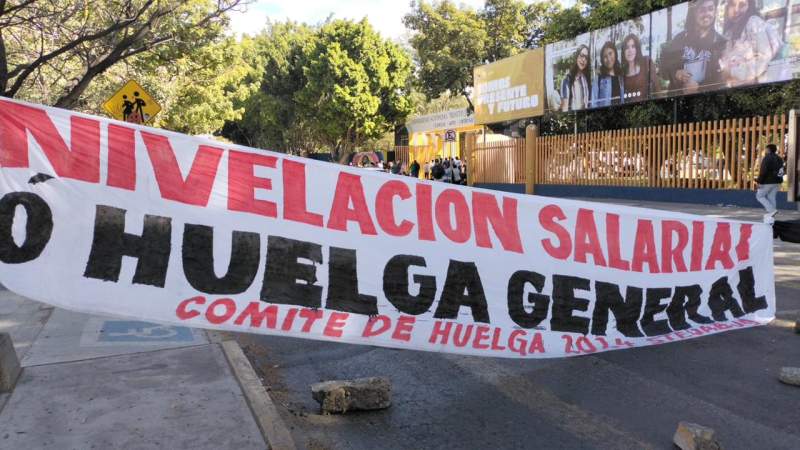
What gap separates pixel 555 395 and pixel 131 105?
11.5 metres

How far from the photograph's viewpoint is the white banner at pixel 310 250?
4.00m

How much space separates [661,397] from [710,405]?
1.04 ft

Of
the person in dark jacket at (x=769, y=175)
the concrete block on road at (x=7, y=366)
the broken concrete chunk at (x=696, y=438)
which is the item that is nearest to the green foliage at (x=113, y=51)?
the concrete block on road at (x=7, y=366)

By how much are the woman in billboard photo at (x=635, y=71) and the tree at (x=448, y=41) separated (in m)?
16.4

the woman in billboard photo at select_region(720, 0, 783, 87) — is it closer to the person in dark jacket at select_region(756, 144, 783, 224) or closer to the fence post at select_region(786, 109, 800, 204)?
the person in dark jacket at select_region(756, 144, 783, 224)

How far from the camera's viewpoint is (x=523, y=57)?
29484 mm

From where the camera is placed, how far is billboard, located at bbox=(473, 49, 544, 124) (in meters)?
28.8

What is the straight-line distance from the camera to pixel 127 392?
4785 millimetres

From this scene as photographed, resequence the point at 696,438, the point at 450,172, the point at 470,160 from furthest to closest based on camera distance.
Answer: the point at 470,160, the point at 450,172, the point at 696,438

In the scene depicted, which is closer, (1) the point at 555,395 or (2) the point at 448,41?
(1) the point at 555,395

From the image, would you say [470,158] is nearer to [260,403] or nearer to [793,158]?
[793,158]

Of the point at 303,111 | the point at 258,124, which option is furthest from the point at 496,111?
the point at 258,124

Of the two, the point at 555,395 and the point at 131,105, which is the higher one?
the point at 131,105

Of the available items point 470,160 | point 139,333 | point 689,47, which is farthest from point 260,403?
point 470,160
